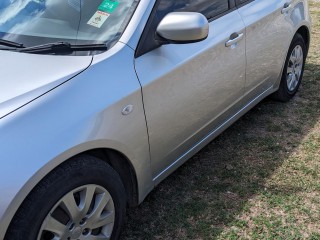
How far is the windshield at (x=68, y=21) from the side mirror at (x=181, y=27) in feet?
0.68

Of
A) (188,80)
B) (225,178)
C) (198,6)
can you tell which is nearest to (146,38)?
(188,80)

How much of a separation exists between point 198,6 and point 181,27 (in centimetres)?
59

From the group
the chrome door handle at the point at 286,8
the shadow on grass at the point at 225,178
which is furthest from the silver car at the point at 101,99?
the chrome door handle at the point at 286,8

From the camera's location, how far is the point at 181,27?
2.49 metres

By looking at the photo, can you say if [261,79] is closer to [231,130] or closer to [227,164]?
[231,130]

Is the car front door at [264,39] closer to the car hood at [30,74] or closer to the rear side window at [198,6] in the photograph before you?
the rear side window at [198,6]

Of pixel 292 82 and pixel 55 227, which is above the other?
pixel 55 227

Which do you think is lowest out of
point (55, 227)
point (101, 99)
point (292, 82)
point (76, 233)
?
point (292, 82)

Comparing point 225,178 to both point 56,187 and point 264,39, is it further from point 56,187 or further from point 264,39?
point 56,187

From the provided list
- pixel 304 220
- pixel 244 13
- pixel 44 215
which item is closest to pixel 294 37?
pixel 244 13

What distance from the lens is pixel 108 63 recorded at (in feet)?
7.70

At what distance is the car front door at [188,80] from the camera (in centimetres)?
255

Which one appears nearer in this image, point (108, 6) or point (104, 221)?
point (104, 221)

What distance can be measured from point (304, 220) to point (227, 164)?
2.56 feet
